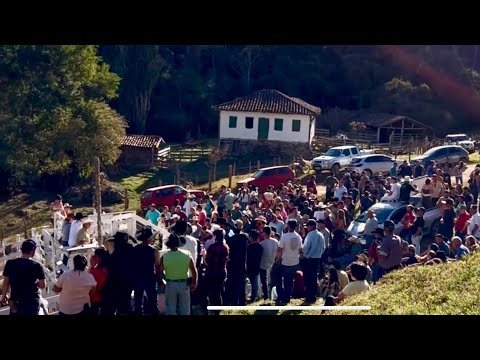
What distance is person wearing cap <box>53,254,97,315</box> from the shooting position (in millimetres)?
7004

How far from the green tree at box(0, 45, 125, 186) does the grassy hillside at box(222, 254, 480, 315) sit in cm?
2213

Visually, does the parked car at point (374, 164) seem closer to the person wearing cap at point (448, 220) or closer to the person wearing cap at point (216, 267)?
the person wearing cap at point (448, 220)

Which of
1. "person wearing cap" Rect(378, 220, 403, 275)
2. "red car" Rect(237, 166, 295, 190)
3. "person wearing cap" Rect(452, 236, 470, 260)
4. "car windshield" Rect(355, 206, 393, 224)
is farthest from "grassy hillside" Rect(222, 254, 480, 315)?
"red car" Rect(237, 166, 295, 190)

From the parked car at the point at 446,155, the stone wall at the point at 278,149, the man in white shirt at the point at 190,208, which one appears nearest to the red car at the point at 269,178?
the parked car at the point at 446,155

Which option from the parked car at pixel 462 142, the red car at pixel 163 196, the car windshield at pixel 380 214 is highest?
the parked car at pixel 462 142

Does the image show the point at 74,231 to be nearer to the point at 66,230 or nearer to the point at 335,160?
the point at 66,230

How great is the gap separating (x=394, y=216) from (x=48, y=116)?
754 inches

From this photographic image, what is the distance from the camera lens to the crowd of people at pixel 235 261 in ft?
23.3

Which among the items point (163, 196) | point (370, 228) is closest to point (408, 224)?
point (370, 228)

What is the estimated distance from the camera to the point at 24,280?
6820mm

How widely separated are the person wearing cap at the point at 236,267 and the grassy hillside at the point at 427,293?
34.5 inches

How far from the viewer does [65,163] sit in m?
28.6
